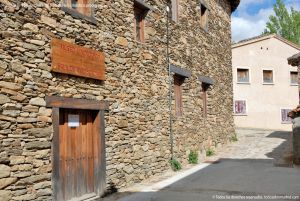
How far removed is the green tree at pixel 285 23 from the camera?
104ft

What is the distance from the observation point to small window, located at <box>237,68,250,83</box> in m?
24.1

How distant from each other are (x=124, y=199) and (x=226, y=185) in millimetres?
2494

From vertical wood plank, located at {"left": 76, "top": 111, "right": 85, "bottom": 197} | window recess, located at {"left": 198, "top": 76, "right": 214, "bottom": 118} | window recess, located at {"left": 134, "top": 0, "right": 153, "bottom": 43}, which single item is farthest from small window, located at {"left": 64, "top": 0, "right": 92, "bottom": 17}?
window recess, located at {"left": 198, "top": 76, "right": 214, "bottom": 118}

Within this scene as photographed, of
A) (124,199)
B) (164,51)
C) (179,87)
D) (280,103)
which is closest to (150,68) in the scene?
(164,51)

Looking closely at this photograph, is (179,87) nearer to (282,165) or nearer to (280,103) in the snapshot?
(282,165)

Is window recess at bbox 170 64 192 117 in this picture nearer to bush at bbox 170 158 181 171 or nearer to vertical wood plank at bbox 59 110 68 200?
bush at bbox 170 158 181 171

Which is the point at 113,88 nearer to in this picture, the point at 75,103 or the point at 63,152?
the point at 75,103

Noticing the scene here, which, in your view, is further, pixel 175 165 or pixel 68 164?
pixel 175 165

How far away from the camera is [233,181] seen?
873cm

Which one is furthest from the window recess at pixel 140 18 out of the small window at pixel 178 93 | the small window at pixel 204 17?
the small window at pixel 204 17

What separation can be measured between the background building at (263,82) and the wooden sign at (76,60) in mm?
17732

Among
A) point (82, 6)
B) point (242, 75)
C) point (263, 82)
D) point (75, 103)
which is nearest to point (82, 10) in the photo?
point (82, 6)

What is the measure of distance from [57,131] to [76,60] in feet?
4.47

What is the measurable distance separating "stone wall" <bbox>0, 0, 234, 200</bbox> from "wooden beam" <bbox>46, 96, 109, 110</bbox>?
0.34 feet
